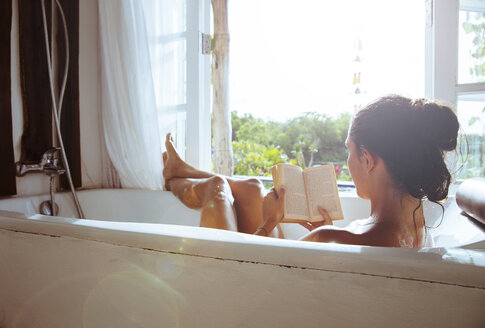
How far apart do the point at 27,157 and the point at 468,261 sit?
183 centimetres

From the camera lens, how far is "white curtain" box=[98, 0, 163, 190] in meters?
1.91

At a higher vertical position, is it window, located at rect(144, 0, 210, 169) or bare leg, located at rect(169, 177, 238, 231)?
window, located at rect(144, 0, 210, 169)

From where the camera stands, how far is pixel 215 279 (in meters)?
0.73

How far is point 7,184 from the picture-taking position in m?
1.59

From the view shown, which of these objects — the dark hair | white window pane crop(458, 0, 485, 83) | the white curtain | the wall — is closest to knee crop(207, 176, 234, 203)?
the white curtain

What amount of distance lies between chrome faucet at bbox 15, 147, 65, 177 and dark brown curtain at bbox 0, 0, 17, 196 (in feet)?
0.13

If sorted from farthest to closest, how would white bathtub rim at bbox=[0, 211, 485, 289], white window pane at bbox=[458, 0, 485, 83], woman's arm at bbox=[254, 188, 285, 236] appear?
white window pane at bbox=[458, 0, 485, 83]
woman's arm at bbox=[254, 188, 285, 236]
white bathtub rim at bbox=[0, 211, 485, 289]

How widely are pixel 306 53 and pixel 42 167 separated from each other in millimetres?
7528

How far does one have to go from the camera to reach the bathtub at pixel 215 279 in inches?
23.6

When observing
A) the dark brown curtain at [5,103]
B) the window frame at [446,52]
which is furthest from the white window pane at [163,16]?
the window frame at [446,52]

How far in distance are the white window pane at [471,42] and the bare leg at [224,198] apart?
112 cm

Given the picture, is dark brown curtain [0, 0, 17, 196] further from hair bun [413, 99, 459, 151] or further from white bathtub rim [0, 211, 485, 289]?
hair bun [413, 99, 459, 151]

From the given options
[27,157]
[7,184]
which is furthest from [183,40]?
[7,184]

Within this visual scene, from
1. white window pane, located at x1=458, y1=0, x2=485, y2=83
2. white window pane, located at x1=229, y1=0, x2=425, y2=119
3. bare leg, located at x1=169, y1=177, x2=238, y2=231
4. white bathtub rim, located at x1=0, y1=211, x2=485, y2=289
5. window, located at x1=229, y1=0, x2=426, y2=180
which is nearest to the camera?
white bathtub rim, located at x1=0, y1=211, x2=485, y2=289
